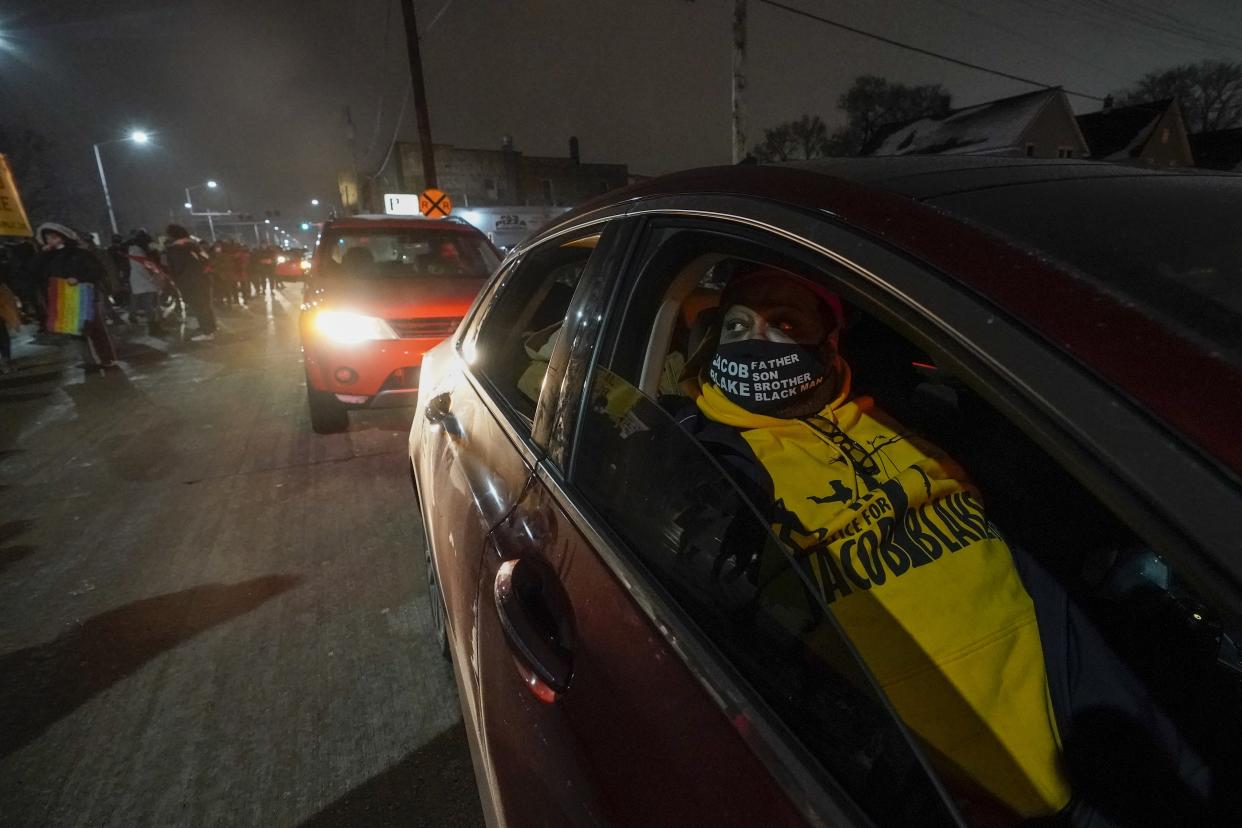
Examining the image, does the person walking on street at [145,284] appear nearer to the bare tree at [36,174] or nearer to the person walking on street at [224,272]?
the person walking on street at [224,272]

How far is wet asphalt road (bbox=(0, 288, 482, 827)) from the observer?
1986 millimetres

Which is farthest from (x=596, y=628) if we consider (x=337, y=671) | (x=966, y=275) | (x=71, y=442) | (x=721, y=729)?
(x=71, y=442)

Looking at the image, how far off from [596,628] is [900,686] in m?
0.46

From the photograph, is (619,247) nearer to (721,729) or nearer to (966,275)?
(966,275)

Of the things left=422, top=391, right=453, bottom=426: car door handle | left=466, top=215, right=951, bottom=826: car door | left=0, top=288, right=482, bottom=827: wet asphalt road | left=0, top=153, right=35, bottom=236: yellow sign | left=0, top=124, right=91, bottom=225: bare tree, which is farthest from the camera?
left=0, top=124, right=91, bottom=225: bare tree

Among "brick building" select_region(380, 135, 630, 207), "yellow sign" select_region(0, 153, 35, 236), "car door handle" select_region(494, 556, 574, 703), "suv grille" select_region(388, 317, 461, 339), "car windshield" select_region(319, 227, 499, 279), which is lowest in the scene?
"car door handle" select_region(494, 556, 574, 703)

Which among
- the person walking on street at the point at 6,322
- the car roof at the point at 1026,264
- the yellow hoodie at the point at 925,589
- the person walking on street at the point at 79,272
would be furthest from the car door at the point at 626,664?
the person walking on street at the point at 6,322

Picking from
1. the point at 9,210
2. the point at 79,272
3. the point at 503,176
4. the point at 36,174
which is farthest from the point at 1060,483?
the point at 36,174

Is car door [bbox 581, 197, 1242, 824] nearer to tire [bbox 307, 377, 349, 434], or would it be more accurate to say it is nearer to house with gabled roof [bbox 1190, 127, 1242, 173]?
tire [bbox 307, 377, 349, 434]

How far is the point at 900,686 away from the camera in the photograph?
3.06ft

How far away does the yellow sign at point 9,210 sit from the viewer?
10.7 meters

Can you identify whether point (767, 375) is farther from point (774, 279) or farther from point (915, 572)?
point (915, 572)

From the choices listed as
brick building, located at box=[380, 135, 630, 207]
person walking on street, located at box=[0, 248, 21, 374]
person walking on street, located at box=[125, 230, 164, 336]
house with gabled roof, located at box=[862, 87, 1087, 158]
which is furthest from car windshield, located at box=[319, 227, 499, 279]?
brick building, located at box=[380, 135, 630, 207]

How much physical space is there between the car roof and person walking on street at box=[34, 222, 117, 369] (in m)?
9.91
